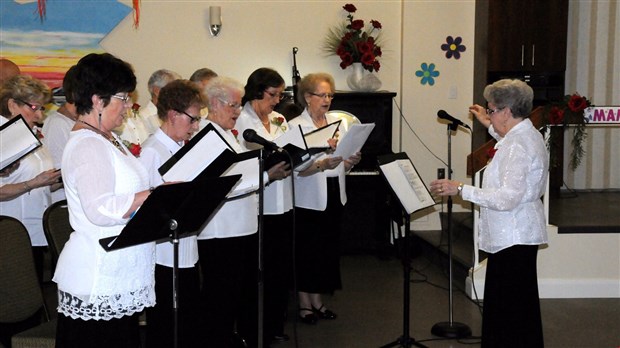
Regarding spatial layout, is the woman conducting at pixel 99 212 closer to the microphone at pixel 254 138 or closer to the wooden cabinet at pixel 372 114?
the microphone at pixel 254 138

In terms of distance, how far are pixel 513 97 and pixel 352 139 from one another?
1103mm

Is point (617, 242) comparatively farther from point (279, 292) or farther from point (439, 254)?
point (279, 292)

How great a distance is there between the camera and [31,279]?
12.1ft

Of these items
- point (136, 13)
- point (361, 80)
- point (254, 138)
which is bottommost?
point (254, 138)

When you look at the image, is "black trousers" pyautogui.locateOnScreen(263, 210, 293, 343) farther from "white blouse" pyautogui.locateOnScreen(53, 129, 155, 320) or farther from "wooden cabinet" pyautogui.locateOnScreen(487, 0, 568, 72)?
"wooden cabinet" pyautogui.locateOnScreen(487, 0, 568, 72)

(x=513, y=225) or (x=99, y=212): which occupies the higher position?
(x=99, y=212)

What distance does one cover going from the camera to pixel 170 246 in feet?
11.8

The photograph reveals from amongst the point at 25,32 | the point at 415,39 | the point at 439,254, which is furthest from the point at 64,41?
the point at 439,254

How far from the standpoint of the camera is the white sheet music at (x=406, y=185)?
4.40m

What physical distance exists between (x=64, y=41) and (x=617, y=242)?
17.5 ft

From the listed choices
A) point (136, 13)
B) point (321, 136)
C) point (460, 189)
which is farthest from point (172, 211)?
point (136, 13)

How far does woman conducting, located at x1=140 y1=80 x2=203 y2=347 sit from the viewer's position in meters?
3.61

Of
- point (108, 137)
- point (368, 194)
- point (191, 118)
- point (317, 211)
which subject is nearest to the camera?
point (108, 137)

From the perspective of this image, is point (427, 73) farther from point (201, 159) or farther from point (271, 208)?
point (201, 159)
